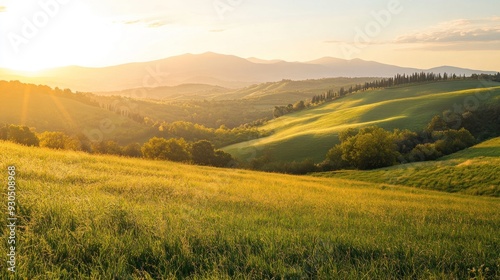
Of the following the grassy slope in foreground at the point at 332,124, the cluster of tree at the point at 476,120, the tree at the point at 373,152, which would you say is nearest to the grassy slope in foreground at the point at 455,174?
the tree at the point at 373,152

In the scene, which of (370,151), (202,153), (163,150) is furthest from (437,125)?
(163,150)

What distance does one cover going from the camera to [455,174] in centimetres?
6819

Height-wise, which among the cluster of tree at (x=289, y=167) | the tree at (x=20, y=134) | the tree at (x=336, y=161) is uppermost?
the tree at (x=20, y=134)

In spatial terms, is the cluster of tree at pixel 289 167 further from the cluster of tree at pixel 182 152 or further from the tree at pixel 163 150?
the tree at pixel 163 150

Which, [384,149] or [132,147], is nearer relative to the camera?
[132,147]

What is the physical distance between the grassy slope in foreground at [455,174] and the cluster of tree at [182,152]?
101ft

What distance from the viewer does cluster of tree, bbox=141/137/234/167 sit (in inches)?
3000

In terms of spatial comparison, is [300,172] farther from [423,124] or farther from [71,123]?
[71,123]

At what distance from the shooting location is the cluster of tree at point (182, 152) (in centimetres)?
7620

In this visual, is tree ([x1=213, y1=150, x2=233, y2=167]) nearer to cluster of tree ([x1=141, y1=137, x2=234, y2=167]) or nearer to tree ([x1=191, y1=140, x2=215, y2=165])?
cluster of tree ([x1=141, y1=137, x2=234, y2=167])

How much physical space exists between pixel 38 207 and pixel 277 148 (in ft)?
405

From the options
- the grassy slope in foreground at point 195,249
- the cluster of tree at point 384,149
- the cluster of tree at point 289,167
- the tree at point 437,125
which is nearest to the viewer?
the grassy slope in foreground at point 195,249

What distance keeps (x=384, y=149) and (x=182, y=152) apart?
55327 millimetres

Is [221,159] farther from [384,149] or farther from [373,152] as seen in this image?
[384,149]
